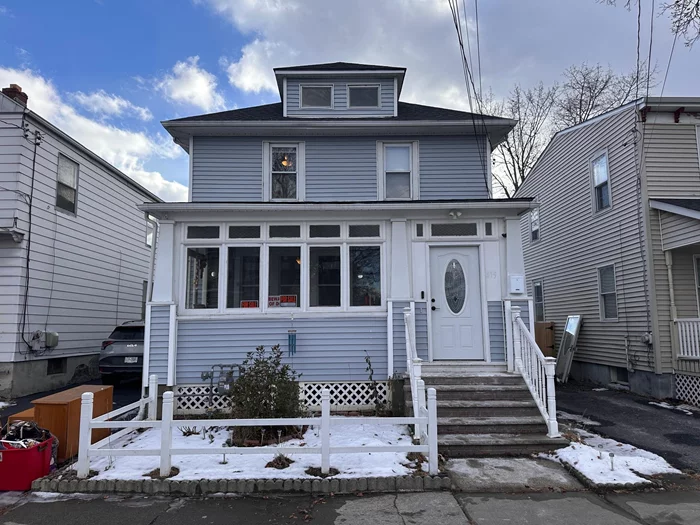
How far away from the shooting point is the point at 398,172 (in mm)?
9680

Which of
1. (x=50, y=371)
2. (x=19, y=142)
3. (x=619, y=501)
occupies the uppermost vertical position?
(x=19, y=142)

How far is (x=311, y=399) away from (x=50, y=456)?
12.2 ft

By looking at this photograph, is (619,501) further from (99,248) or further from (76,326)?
(99,248)

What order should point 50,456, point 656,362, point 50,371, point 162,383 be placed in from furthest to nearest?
1. point 50,371
2. point 656,362
3. point 162,383
4. point 50,456

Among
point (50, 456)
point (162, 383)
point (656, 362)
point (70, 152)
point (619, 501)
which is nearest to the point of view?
point (619, 501)

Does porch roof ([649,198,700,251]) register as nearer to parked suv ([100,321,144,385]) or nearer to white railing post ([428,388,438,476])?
white railing post ([428,388,438,476])

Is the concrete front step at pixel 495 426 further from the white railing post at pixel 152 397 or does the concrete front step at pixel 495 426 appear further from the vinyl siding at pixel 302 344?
the white railing post at pixel 152 397

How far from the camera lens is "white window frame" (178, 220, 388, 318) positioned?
7645 millimetres

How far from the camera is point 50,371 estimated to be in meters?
9.83

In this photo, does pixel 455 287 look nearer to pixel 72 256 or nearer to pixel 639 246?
pixel 639 246

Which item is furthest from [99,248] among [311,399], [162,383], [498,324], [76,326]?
[498,324]

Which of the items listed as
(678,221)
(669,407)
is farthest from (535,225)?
(669,407)

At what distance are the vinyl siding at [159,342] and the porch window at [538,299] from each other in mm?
11774

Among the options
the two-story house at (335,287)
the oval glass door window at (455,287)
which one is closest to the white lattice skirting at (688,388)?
the two-story house at (335,287)
